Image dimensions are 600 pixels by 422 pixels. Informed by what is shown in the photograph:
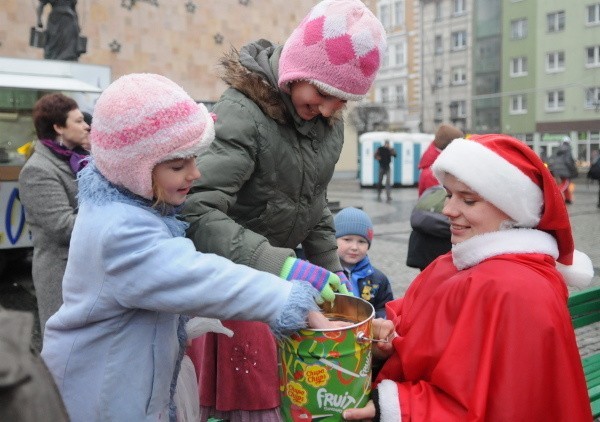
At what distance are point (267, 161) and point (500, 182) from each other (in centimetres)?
69

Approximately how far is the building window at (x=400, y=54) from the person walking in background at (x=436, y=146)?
140ft

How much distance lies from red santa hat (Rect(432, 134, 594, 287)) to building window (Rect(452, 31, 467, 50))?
43.8 m

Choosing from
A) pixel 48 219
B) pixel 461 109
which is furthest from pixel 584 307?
pixel 461 109

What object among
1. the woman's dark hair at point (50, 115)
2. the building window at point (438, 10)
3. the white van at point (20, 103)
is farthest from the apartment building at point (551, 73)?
the woman's dark hair at point (50, 115)

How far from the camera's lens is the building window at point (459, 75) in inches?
1694

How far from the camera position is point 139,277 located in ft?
4.98

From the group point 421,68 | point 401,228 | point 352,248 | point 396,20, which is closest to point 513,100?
point 421,68

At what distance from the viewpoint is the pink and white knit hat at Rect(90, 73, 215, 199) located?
1.56 meters

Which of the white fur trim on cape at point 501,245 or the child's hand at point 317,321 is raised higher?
the white fur trim on cape at point 501,245

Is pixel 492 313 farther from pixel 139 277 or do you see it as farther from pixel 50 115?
pixel 50 115

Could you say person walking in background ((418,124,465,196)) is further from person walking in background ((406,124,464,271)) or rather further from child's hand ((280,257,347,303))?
child's hand ((280,257,347,303))

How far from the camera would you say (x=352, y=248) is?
141 inches

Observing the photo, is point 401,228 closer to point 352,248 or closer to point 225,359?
point 352,248

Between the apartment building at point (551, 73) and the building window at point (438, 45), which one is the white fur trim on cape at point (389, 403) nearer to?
the apartment building at point (551, 73)
